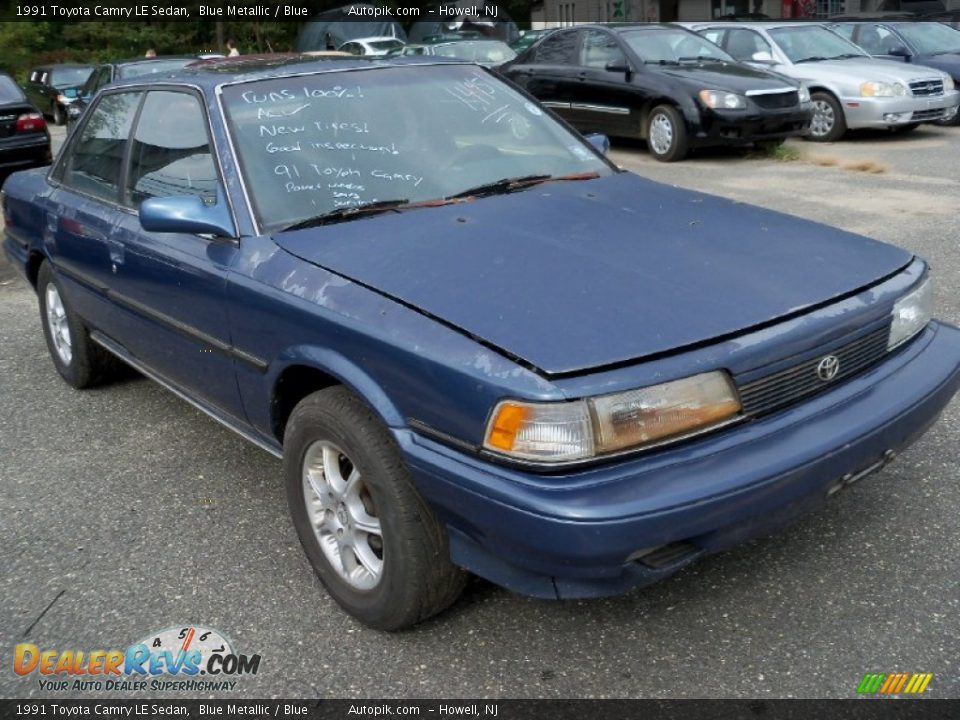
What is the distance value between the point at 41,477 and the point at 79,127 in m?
1.78

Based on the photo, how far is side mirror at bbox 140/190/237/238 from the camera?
128 inches

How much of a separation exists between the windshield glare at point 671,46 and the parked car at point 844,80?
692 millimetres

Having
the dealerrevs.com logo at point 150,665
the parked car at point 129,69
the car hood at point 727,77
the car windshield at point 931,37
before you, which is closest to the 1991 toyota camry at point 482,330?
the dealerrevs.com logo at point 150,665

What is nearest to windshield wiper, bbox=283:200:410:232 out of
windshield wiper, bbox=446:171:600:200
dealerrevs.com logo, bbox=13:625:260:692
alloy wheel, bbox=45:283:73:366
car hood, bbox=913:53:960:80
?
windshield wiper, bbox=446:171:600:200

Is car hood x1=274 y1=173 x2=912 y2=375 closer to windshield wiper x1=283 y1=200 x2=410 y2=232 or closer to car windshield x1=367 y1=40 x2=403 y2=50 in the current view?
windshield wiper x1=283 y1=200 x2=410 y2=232

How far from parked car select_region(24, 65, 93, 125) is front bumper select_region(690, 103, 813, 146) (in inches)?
554

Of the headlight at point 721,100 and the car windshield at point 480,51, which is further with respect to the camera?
the car windshield at point 480,51

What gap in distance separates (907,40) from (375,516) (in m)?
13.7

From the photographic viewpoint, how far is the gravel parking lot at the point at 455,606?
8.80 ft

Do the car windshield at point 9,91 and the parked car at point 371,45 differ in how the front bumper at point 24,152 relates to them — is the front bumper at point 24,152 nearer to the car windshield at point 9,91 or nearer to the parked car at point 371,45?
the car windshield at point 9,91

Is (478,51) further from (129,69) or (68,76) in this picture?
(68,76)

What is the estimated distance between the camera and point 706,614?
2.90m

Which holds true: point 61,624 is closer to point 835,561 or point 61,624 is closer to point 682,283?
point 682,283

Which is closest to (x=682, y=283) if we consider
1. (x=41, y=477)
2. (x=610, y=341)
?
(x=610, y=341)
